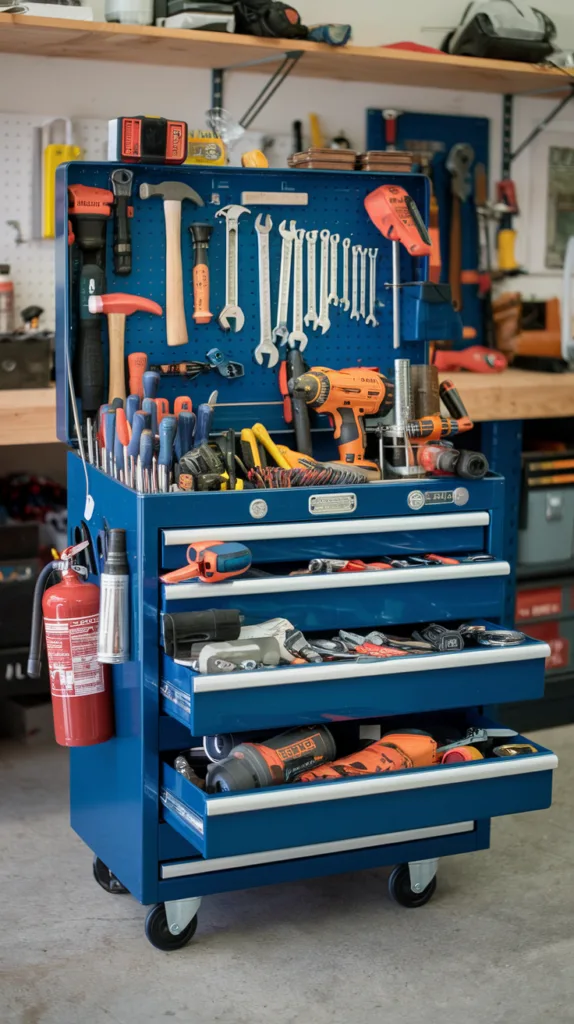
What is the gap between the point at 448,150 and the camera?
13.5ft

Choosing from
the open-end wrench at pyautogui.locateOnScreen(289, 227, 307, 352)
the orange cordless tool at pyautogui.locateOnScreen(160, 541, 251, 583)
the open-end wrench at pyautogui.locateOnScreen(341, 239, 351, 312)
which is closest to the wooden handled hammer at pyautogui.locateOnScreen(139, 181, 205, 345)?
the open-end wrench at pyautogui.locateOnScreen(289, 227, 307, 352)

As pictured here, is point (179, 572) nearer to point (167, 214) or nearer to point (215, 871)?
point (215, 871)

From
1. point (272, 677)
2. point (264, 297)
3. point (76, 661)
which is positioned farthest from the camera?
point (264, 297)

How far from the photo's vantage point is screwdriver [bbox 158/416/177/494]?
2.19 meters

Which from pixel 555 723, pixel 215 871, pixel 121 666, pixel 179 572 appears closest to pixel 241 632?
pixel 179 572

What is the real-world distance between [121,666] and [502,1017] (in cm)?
89

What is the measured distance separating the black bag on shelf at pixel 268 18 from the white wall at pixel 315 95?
1.21 feet

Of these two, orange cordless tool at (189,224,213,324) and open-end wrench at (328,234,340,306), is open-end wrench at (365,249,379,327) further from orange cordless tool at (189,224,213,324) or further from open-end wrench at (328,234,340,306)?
orange cordless tool at (189,224,213,324)

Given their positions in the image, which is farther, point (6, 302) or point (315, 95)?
point (315, 95)

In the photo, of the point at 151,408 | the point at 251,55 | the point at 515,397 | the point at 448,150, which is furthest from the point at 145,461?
the point at 448,150

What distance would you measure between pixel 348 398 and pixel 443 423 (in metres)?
0.20

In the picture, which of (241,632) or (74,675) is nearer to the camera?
(241,632)

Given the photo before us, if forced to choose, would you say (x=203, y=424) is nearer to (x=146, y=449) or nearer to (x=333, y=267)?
(x=146, y=449)

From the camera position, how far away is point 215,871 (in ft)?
7.43
